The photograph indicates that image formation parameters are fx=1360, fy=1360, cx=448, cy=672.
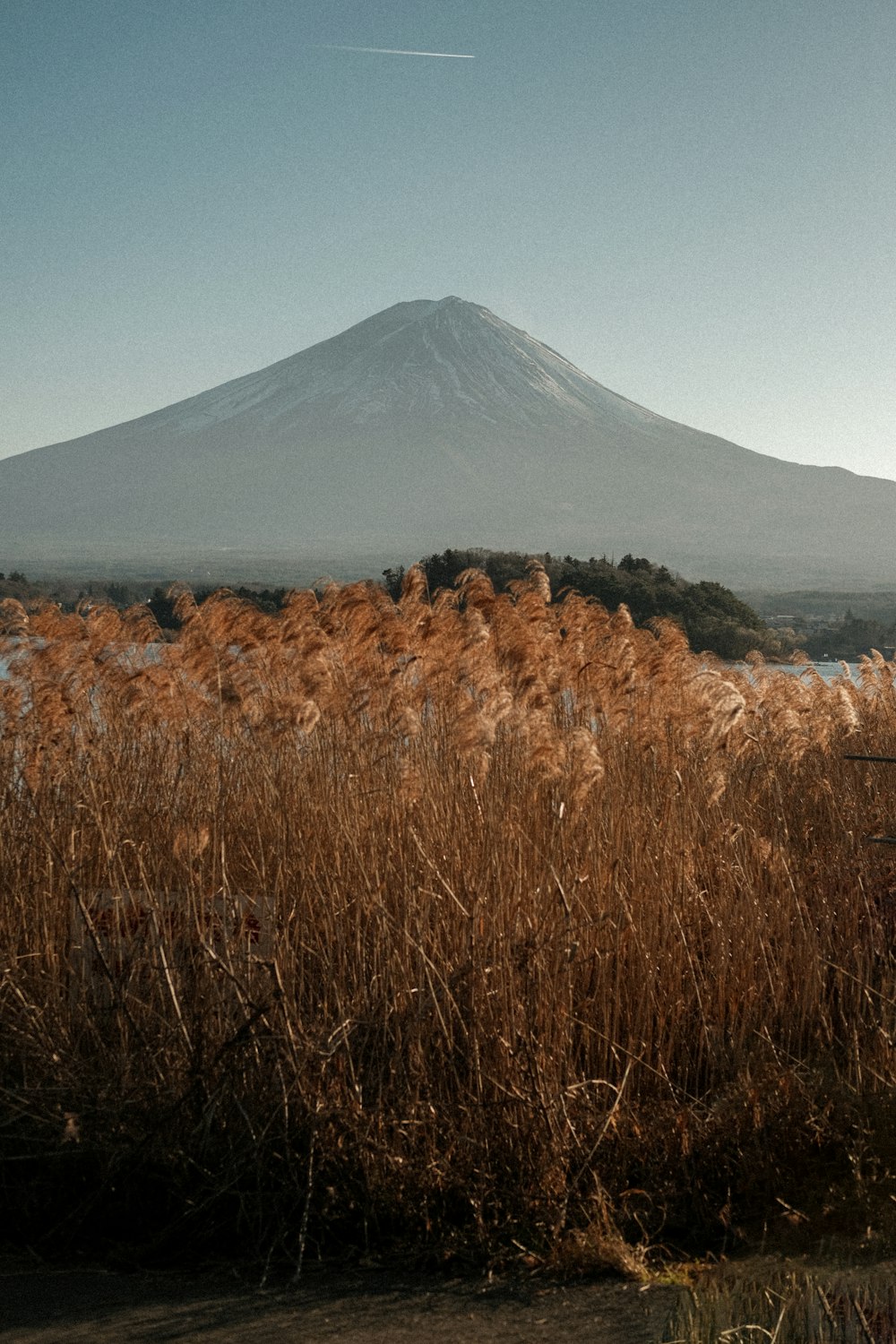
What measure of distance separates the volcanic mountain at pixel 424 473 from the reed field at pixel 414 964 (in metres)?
120

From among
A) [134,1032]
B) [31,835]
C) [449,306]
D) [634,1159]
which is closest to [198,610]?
[31,835]

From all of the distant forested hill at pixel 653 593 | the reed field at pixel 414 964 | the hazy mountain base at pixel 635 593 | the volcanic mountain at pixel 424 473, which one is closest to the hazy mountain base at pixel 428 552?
the volcanic mountain at pixel 424 473

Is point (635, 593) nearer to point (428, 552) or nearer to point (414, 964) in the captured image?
point (414, 964)

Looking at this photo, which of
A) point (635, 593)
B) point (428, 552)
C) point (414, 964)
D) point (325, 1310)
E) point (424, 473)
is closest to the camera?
point (325, 1310)

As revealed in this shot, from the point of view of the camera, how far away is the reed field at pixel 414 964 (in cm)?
279

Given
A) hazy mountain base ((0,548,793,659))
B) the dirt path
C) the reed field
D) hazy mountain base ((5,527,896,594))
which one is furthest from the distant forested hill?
hazy mountain base ((5,527,896,594))

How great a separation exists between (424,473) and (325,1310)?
149 m

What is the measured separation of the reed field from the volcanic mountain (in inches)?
4731

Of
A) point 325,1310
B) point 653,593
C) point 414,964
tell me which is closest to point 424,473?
point 653,593

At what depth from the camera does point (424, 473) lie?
490ft

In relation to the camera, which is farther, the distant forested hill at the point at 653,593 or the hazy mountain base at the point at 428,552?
the hazy mountain base at the point at 428,552

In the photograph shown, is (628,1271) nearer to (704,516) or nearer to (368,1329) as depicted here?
(368,1329)

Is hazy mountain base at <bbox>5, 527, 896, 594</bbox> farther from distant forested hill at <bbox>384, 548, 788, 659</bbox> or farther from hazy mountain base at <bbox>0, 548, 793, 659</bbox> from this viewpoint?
distant forested hill at <bbox>384, 548, 788, 659</bbox>

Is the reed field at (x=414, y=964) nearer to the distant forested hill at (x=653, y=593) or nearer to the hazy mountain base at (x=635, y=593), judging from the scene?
the hazy mountain base at (x=635, y=593)
